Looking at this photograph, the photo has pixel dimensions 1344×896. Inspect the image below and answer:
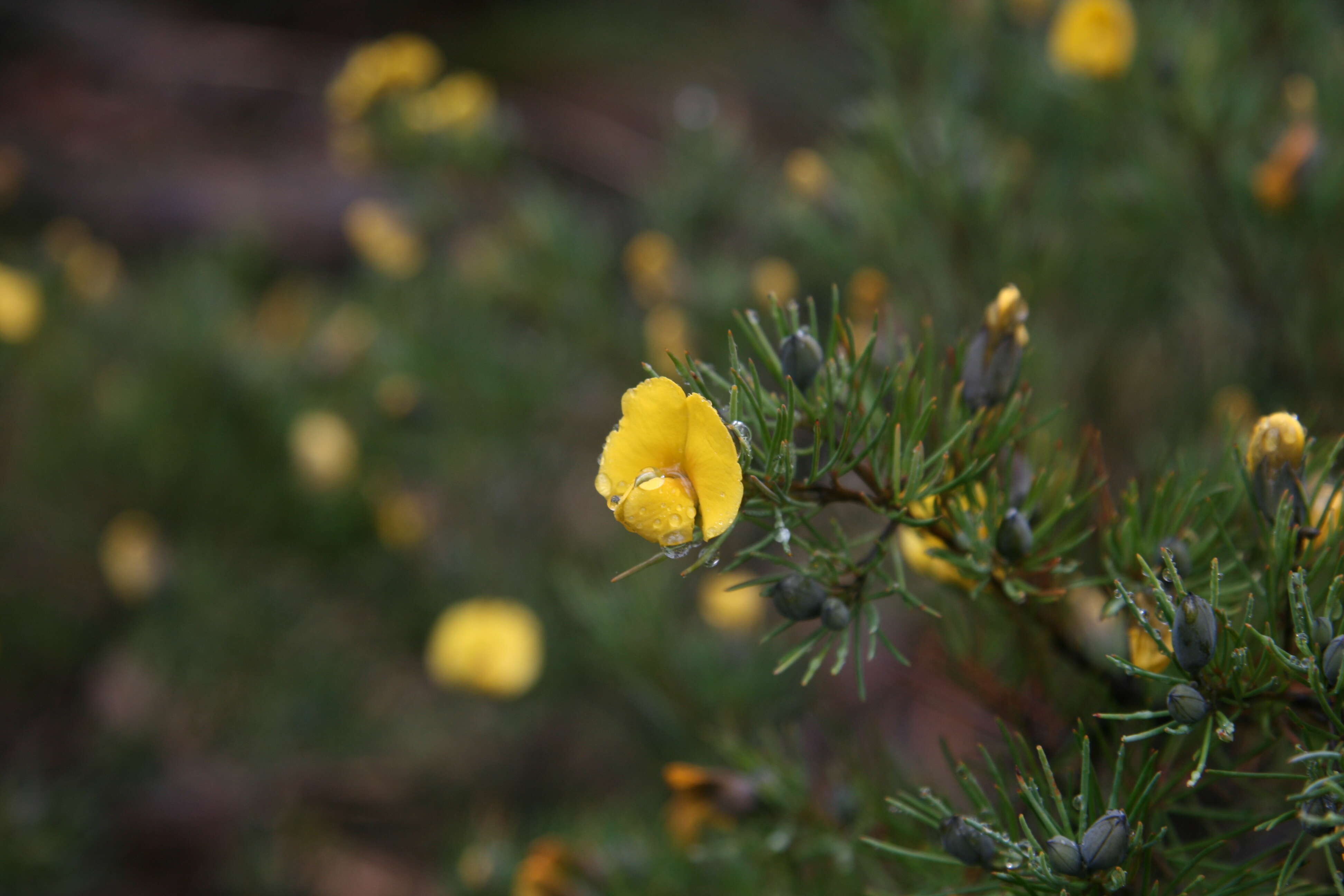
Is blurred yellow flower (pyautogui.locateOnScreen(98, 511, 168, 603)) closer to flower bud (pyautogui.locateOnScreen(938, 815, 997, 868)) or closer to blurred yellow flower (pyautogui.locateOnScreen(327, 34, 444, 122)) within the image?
blurred yellow flower (pyautogui.locateOnScreen(327, 34, 444, 122))

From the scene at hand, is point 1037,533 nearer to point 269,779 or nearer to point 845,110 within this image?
point 845,110

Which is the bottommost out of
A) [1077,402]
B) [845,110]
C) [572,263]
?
[1077,402]

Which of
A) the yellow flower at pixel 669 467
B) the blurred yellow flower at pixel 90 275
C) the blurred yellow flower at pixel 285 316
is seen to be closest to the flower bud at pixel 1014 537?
the yellow flower at pixel 669 467

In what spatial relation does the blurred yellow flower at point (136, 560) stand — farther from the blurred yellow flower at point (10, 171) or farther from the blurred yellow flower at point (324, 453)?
the blurred yellow flower at point (10, 171)

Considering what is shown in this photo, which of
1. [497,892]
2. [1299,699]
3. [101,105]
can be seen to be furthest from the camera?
[101,105]

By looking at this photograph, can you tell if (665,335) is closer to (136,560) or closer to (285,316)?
(136,560)

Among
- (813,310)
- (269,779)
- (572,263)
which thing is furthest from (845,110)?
(269,779)
